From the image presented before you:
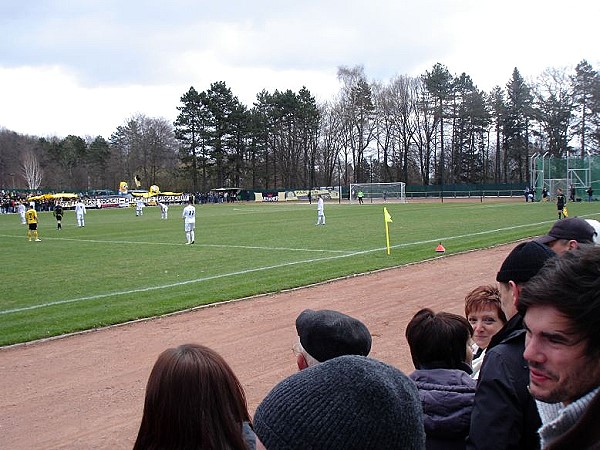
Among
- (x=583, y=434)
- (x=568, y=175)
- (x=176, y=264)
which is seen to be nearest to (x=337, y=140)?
(x=568, y=175)

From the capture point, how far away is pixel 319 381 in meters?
1.51

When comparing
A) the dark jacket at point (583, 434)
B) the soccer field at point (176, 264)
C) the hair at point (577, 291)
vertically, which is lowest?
the soccer field at point (176, 264)

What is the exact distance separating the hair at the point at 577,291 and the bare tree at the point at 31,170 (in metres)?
113

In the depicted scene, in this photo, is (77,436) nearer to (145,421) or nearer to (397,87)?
(145,421)

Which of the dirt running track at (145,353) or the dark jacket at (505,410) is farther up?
the dark jacket at (505,410)

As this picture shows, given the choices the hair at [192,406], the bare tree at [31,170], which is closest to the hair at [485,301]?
the hair at [192,406]

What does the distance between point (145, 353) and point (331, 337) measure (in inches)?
238

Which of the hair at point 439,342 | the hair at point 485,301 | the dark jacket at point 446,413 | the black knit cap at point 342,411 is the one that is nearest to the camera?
the black knit cap at point 342,411

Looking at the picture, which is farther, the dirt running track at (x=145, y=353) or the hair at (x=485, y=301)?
the dirt running track at (x=145, y=353)

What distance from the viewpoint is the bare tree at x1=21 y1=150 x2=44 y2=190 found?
105 m

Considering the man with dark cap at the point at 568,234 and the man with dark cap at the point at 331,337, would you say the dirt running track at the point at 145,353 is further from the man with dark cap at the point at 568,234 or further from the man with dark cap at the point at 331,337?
the man with dark cap at the point at 331,337

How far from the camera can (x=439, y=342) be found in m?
3.34

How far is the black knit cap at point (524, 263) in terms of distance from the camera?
11.1 ft

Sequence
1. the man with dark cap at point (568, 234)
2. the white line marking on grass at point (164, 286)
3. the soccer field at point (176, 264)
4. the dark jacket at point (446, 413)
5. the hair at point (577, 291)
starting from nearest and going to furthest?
the hair at point (577, 291), the dark jacket at point (446, 413), the man with dark cap at point (568, 234), the soccer field at point (176, 264), the white line marking on grass at point (164, 286)
